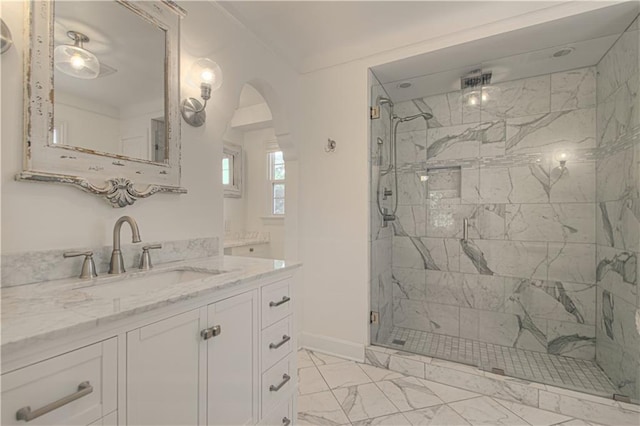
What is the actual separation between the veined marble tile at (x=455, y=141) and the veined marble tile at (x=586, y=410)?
2041mm

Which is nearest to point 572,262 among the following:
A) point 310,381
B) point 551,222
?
point 551,222

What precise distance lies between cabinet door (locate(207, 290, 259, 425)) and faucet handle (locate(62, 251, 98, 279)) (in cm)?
54

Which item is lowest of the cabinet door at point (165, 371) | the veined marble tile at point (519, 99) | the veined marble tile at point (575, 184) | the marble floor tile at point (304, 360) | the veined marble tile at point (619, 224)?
the marble floor tile at point (304, 360)

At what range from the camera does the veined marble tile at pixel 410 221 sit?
3.18 m

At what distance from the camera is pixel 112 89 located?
1395mm

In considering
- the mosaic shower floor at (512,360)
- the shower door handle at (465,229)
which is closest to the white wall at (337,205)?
the mosaic shower floor at (512,360)

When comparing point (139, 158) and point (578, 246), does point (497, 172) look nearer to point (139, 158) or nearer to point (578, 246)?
point (578, 246)

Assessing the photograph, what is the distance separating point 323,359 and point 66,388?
2.09m

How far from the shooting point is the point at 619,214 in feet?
6.98

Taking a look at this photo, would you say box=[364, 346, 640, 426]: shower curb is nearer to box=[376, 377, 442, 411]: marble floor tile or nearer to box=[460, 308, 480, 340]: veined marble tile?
box=[376, 377, 442, 411]: marble floor tile

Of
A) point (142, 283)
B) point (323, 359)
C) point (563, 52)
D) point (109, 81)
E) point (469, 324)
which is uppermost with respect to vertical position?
point (563, 52)

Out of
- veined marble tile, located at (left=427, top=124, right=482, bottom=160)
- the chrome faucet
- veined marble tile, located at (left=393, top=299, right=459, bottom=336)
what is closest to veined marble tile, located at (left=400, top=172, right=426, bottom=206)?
veined marble tile, located at (left=427, top=124, right=482, bottom=160)

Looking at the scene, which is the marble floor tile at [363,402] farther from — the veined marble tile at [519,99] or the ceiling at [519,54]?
the veined marble tile at [519,99]

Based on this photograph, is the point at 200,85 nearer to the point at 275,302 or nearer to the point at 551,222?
the point at 275,302
